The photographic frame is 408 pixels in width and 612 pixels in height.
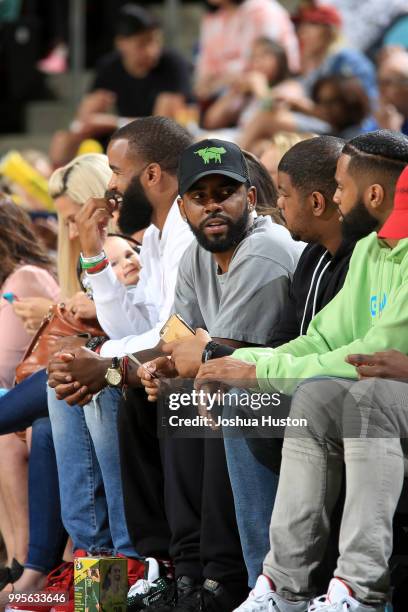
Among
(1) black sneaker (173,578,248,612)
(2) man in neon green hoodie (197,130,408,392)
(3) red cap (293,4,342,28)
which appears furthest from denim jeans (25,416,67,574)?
(3) red cap (293,4,342,28)

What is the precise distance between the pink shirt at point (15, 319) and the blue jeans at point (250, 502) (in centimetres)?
183

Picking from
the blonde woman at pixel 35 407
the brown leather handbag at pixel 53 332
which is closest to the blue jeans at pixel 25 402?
the blonde woman at pixel 35 407

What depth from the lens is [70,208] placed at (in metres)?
5.08

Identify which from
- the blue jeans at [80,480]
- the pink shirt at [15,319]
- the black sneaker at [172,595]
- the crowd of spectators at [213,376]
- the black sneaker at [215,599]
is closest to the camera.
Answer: the crowd of spectators at [213,376]

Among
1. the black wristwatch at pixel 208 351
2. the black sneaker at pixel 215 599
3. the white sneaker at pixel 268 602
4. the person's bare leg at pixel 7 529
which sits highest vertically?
the black wristwatch at pixel 208 351

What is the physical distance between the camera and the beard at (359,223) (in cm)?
366

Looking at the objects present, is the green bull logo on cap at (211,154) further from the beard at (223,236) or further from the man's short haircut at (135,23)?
the man's short haircut at (135,23)

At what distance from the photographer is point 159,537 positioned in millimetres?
3982

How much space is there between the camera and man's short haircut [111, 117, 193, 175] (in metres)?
4.59

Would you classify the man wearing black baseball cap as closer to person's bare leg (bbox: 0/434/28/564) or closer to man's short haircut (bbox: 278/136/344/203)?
man's short haircut (bbox: 278/136/344/203)

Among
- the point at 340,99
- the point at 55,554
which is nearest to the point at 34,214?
the point at 340,99

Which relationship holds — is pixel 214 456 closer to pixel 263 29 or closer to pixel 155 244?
pixel 155 244

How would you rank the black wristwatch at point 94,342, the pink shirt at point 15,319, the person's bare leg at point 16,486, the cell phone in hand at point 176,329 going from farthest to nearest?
the pink shirt at point 15,319, the person's bare leg at point 16,486, the black wristwatch at point 94,342, the cell phone in hand at point 176,329

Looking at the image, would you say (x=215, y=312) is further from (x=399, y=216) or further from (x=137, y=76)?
(x=137, y=76)
